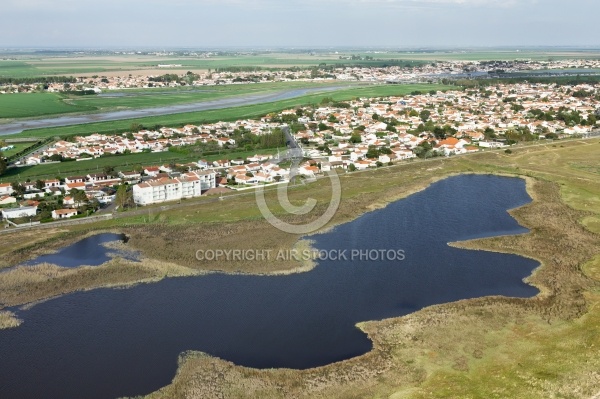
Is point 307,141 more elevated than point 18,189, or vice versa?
point 307,141

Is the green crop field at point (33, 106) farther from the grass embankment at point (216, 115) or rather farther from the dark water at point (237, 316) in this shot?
the dark water at point (237, 316)

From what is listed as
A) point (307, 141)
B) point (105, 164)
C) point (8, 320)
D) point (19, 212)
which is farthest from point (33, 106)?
point (8, 320)

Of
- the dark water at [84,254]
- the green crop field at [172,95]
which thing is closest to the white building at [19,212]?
the dark water at [84,254]

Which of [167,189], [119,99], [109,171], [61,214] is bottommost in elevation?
[61,214]

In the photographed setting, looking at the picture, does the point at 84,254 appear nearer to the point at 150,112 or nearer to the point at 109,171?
the point at 109,171

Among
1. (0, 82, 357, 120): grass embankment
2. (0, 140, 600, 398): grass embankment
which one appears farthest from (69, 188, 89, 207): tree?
(0, 82, 357, 120): grass embankment

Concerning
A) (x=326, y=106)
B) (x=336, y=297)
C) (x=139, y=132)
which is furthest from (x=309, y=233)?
(x=326, y=106)

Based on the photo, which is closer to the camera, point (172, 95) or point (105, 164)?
point (105, 164)

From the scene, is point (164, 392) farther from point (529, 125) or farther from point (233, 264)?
point (529, 125)
